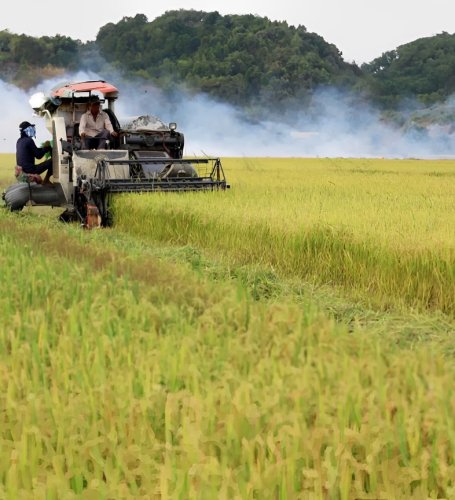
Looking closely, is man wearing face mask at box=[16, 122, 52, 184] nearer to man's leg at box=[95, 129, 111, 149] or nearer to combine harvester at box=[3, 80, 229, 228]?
combine harvester at box=[3, 80, 229, 228]

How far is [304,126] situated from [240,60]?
297 inches

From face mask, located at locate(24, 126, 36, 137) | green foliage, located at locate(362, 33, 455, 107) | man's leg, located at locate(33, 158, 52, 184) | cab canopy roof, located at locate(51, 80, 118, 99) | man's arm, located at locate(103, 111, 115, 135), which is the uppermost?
green foliage, located at locate(362, 33, 455, 107)

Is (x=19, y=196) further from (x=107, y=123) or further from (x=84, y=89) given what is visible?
(x=84, y=89)

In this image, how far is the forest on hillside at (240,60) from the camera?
66.8 meters

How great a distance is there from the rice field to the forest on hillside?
2232 inches

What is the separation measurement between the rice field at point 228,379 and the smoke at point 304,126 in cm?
5813

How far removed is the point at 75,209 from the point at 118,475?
926 centimetres

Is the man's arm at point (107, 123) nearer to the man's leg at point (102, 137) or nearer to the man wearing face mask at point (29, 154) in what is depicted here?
the man's leg at point (102, 137)

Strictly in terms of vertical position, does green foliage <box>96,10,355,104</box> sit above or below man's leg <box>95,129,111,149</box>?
above

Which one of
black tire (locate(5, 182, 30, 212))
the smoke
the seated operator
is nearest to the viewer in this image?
the seated operator

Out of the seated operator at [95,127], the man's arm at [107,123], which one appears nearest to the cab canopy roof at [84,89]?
the seated operator at [95,127]

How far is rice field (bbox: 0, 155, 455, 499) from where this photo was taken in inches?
95.4

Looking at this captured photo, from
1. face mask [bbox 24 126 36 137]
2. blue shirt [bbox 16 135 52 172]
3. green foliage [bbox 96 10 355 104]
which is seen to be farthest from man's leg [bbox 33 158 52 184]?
green foliage [bbox 96 10 355 104]

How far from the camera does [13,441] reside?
9.29ft
